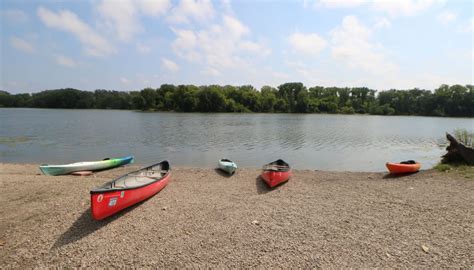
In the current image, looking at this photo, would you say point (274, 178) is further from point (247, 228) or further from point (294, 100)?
point (294, 100)

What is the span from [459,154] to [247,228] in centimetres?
1209

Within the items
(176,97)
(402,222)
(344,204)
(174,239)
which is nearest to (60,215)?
(174,239)

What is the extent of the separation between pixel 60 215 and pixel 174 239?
135 inches

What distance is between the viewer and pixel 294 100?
4390 inches

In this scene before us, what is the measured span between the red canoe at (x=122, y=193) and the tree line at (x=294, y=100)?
9218 centimetres

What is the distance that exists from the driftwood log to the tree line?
90.1 meters

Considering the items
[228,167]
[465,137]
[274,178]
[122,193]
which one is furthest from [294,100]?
[122,193]

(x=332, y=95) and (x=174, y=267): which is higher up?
(x=332, y=95)

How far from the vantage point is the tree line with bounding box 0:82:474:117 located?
325 ft

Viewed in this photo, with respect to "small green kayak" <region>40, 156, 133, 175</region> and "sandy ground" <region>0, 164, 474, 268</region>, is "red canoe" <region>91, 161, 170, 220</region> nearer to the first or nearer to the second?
"sandy ground" <region>0, 164, 474, 268</region>

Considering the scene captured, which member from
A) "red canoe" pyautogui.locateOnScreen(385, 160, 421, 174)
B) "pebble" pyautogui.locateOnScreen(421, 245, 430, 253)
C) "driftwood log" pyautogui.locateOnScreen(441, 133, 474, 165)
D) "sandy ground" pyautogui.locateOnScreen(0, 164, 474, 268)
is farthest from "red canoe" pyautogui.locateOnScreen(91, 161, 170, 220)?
"driftwood log" pyautogui.locateOnScreen(441, 133, 474, 165)

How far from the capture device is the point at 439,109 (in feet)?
327

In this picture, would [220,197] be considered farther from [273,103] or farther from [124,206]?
[273,103]

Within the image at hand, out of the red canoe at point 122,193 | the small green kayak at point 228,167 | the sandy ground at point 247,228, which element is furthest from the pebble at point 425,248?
the small green kayak at point 228,167
